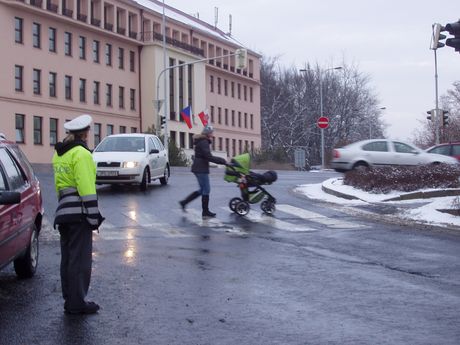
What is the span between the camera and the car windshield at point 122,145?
22016 millimetres

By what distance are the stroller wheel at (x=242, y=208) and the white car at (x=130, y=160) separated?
239 inches

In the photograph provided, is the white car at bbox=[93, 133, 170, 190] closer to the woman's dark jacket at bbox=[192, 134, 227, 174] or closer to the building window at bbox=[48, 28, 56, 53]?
the woman's dark jacket at bbox=[192, 134, 227, 174]

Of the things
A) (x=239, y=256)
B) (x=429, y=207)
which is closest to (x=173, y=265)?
(x=239, y=256)

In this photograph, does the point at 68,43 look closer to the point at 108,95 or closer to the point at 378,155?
the point at 108,95

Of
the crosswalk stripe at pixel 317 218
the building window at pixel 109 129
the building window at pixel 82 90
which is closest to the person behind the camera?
the crosswalk stripe at pixel 317 218

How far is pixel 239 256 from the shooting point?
10.1 meters

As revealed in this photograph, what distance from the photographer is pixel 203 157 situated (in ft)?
49.4

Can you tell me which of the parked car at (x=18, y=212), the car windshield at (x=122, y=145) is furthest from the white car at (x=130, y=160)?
the parked car at (x=18, y=212)

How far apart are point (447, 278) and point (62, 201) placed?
14.7ft

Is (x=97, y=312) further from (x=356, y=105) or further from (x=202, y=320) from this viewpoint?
(x=356, y=105)

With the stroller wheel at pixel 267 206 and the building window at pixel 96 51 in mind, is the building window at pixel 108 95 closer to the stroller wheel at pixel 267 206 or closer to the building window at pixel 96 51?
the building window at pixel 96 51

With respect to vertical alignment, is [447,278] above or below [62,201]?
below

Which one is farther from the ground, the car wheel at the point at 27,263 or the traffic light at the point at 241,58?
the traffic light at the point at 241,58

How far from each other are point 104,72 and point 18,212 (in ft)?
190
